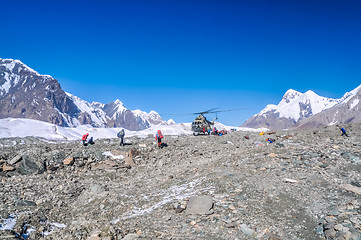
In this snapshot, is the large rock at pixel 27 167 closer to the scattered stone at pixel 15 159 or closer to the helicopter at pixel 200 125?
the scattered stone at pixel 15 159

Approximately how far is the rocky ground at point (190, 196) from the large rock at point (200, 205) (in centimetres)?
4

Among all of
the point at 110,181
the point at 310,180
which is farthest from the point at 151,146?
the point at 310,180

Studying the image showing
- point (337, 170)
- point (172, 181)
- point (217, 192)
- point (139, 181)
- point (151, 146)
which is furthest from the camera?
point (151, 146)

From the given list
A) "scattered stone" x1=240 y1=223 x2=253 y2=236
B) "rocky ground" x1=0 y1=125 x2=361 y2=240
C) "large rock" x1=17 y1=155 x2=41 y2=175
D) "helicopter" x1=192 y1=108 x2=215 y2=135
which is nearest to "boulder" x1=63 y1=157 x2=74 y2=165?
"rocky ground" x1=0 y1=125 x2=361 y2=240

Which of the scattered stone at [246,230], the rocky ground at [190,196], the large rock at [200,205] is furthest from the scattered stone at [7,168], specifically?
the scattered stone at [246,230]

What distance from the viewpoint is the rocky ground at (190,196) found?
812 centimetres

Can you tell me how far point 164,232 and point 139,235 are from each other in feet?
2.76

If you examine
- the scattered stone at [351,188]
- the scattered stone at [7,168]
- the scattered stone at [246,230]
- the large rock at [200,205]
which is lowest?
the scattered stone at [246,230]

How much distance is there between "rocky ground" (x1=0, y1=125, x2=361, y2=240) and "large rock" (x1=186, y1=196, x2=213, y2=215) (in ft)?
0.13

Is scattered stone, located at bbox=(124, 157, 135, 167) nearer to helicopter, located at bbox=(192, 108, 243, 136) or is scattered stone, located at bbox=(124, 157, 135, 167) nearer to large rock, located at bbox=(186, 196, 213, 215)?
large rock, located at bbox=(186, 196, 213, 215)

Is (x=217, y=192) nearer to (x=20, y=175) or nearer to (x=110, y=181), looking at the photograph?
(x=110, y=181)

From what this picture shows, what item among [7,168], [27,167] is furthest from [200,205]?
[7,168]

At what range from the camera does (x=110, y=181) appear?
16.5 m

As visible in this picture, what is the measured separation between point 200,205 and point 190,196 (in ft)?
4.10
